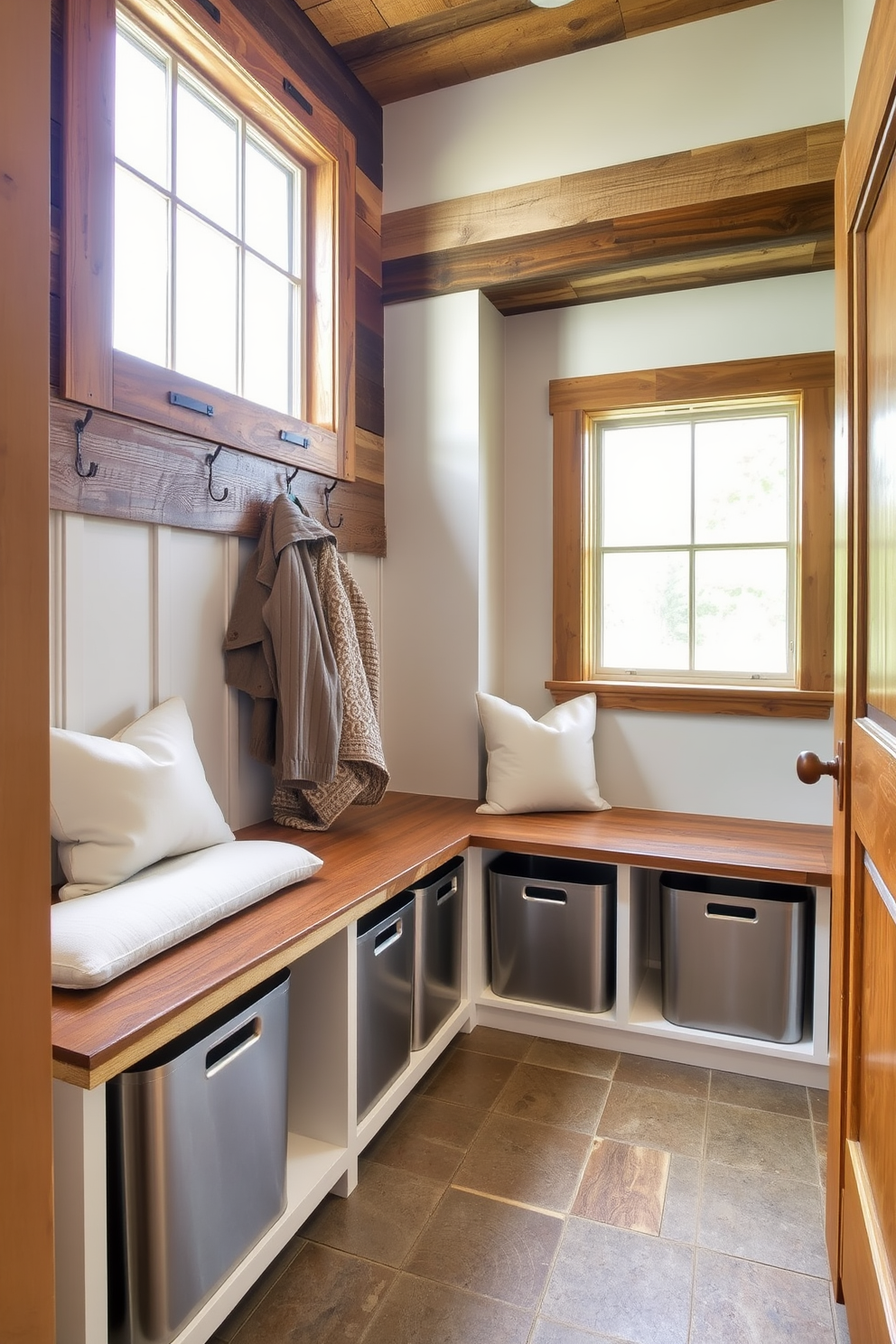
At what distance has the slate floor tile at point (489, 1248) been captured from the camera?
151cm

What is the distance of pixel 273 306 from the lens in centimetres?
238

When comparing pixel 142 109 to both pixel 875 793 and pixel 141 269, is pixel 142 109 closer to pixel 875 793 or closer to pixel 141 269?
pixel 141 269

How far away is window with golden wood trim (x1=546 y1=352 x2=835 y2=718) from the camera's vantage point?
2.60m

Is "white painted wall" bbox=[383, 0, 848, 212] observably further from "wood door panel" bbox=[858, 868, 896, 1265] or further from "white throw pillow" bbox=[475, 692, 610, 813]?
"wood door panel" bbox=[858, 868, 896, 1265]

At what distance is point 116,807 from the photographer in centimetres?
152

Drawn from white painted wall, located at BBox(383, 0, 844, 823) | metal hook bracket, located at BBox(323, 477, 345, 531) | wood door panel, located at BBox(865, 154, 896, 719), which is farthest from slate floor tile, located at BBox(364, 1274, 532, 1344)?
metal hook bracket, located at BBox(323, 477, 345, 531)

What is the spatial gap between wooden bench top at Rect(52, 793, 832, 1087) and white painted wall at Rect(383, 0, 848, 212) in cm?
195

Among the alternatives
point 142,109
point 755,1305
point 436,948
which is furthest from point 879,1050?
point 142,109

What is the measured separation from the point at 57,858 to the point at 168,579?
0.67m

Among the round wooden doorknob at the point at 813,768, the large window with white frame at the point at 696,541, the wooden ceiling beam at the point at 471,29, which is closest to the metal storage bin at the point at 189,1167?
the round wooden doorknob at the point at 813,768

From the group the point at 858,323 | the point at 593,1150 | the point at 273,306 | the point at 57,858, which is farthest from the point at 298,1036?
the point at 273,306

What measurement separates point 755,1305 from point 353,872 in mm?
1102

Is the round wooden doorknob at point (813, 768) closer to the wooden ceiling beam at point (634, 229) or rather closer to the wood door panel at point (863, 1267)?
the wood door panel at point (863, 1267)

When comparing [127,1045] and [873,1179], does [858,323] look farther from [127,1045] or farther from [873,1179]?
[127,1045]
